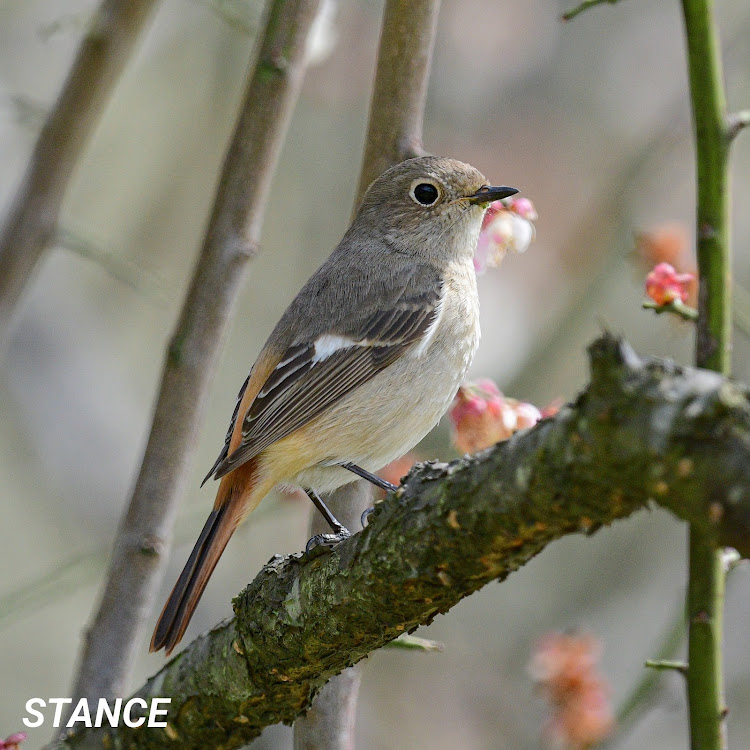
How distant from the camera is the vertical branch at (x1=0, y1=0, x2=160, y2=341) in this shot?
3.39 m

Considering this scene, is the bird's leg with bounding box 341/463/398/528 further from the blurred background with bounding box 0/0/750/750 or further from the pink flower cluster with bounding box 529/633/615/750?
the blurred background with bounding box 0/0/750/750

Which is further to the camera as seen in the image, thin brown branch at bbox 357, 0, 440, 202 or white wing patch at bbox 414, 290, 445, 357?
white wing patch at bbox 414, 290, 445, 357

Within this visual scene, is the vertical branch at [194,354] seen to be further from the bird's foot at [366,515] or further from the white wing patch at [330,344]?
the bird's foot at [366,515]

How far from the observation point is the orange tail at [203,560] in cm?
275

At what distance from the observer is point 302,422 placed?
2988mm

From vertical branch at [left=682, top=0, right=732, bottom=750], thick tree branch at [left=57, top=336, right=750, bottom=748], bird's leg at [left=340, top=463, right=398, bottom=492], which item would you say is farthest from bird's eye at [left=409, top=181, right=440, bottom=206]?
vertical branch at [left=682, top=0, right=732, bottom=750]

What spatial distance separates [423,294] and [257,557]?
3.76 m

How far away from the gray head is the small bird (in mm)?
17

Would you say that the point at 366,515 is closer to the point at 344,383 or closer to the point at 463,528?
the point at 344,383

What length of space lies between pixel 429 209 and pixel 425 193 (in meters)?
0.06

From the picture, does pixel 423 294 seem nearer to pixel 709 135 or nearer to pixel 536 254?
pixel 709 135

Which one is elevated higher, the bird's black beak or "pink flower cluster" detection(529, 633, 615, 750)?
the bird's black beak

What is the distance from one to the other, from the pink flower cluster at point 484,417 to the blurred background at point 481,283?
294 centimetres

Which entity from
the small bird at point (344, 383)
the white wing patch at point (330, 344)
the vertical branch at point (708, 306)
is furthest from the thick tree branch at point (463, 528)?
the white wing patch at point (330, 344)
